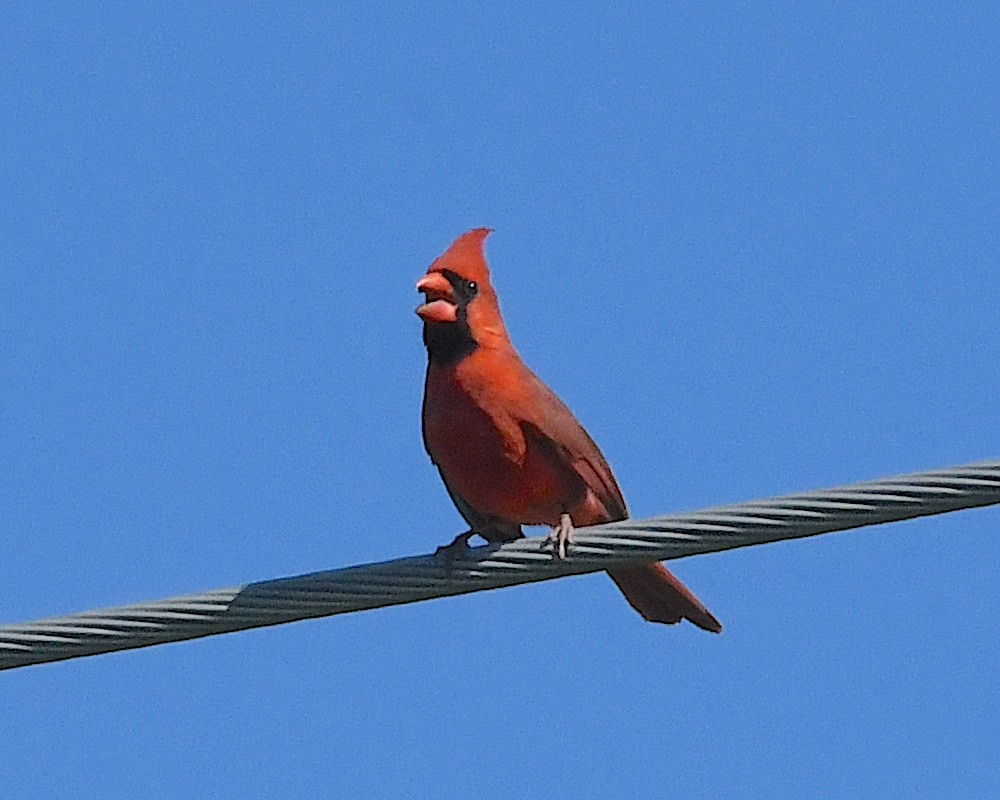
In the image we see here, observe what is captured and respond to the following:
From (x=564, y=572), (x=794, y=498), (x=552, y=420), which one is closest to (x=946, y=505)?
(x=794, y=498)

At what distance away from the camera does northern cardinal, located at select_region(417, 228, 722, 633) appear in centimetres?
609

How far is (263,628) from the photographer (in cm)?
462

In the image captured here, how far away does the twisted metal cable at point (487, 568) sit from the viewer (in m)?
4.30

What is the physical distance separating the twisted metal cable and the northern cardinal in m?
1.25

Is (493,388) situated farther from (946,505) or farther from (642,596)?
(946,505)

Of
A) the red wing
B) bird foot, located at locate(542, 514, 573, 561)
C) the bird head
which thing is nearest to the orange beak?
the bird head

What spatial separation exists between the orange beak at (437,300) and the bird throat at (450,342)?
3 centimetres

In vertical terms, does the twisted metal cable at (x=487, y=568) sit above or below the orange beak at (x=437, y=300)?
below

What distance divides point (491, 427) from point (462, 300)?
1.37 feet

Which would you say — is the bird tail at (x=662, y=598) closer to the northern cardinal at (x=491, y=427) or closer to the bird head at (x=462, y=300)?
the northern cardinal at (x=491, y=427)

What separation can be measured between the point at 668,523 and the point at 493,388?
1.69 m

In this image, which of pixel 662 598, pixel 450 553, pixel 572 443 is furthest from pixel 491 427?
pixel 450 553

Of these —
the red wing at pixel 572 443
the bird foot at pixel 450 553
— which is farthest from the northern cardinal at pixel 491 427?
the bird foot at pixel 450 553

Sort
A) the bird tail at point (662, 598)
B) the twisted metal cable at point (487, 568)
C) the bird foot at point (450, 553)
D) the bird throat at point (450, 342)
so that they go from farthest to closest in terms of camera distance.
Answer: the bird tail at point (662, 598)
the bird throat at point (450, 342)
the bird foot at point (450, 553)
the twisted metal cable at point (487, 568)
